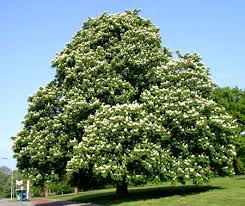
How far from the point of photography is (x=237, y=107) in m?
80.1

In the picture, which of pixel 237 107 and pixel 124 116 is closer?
pixel 124 116

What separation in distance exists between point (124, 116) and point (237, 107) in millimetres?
53313

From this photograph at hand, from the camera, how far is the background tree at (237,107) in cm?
7704

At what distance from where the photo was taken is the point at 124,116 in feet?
A: 105

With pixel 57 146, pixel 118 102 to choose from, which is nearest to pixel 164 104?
pixel 118 102

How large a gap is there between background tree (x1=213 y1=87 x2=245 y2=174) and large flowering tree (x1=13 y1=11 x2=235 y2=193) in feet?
128

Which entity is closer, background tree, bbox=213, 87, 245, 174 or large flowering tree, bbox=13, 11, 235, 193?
large flowering tree, bbox=13, 11, 235, 193

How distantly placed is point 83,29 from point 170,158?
736 inches

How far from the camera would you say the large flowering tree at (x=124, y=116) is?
31359 millimetres

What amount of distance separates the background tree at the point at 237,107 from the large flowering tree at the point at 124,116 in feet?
128

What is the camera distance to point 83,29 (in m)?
44.0

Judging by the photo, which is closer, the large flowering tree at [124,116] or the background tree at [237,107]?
the large flowering tree at [124,116]

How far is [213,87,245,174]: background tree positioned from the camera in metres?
77.0

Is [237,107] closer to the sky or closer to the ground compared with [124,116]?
closer to the sky
